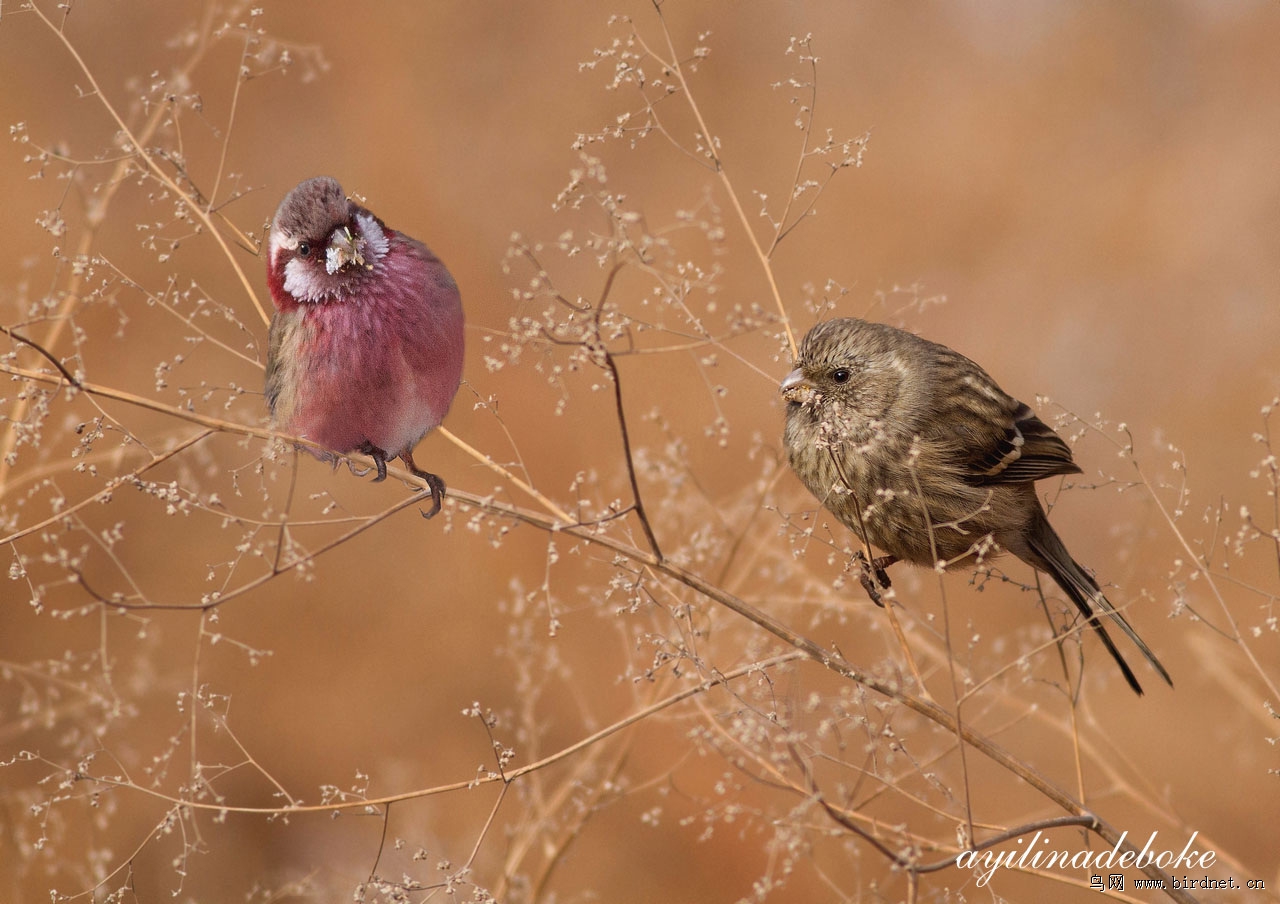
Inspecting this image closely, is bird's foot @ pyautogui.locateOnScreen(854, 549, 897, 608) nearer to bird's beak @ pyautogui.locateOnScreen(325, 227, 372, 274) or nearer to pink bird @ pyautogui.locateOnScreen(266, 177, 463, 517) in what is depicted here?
pink bird @ pyautogui.locateOnScreen(266, 177, 463, 517)

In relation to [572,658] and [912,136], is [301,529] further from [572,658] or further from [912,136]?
[912,136]

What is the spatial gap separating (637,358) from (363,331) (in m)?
3.48

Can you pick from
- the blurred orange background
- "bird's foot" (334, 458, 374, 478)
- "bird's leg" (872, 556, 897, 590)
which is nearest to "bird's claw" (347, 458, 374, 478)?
"bird's foot" (334, 458, 374, 478)

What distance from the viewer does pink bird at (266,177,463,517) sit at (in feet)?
7.72

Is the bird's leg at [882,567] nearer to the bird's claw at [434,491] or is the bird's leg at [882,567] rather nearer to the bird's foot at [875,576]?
the bird's foot at [875,576]

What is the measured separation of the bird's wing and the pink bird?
69.5 inches

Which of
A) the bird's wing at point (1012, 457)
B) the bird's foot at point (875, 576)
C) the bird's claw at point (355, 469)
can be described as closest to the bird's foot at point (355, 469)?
the bird's claw at point (355, 469)

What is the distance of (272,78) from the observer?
5711 millimetres

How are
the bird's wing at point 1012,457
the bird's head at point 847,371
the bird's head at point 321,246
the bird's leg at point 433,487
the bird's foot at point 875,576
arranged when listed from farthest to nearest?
the bird's wing at point 1012,457
the bird's head at point 847,371
the bird's foot at point 875,576
the bird's leg at point 433,487
the bird's head at point 321,246

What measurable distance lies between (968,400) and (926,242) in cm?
277

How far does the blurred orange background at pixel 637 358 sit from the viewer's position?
4957 mm

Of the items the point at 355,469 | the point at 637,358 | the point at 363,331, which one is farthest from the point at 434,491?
the point at 637,358

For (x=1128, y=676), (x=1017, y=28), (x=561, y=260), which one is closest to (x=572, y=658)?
(x=561, y=260)

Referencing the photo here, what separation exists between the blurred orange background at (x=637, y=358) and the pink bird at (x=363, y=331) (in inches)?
88.0
